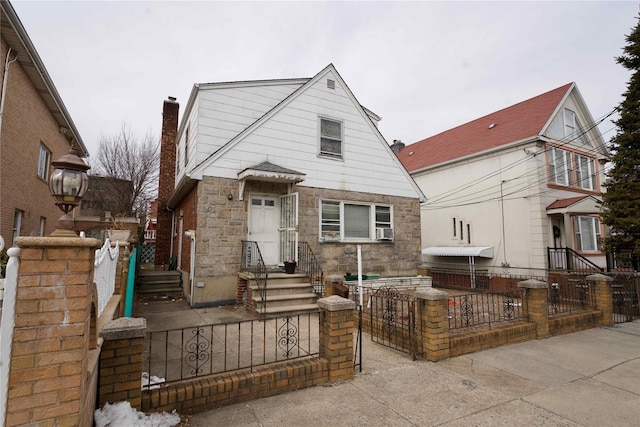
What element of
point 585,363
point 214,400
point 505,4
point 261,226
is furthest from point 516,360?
point 505,4

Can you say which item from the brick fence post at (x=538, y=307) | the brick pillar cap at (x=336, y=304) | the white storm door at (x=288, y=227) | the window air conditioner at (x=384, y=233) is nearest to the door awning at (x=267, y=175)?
the white storm door at (x=288, y=227)

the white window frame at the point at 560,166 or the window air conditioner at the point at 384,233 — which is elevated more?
the white window frame at the point at 560,166

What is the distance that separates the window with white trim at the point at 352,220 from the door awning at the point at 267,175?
170cm

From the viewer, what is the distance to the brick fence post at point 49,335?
77.7 inches

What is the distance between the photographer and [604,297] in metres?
7.96

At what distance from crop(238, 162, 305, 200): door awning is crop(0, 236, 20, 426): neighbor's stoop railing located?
697cm

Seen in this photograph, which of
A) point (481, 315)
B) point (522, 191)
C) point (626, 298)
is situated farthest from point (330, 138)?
point (626, 298)

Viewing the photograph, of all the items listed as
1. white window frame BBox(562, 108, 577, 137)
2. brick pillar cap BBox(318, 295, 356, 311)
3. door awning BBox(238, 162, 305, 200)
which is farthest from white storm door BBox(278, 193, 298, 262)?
white window frame BBox(562, 108, 577, 137)

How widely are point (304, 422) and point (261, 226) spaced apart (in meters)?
7.08

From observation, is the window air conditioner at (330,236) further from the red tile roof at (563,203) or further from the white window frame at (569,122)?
the white window frame at (569,122)

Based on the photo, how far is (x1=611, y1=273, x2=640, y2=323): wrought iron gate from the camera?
8.63 meters

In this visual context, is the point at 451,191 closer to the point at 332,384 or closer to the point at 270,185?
the point at 270,185

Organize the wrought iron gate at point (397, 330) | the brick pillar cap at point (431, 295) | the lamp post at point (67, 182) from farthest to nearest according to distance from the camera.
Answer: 1. the wrought iron gate at point (397, 330)
2. the brick pillar cap at point (431, 295)
3. the lamp post at point (67, 182)

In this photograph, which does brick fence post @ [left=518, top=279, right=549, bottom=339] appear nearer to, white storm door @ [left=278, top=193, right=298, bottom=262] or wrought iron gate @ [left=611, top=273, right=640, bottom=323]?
wrought iron gate @ [left=611, top=273, right=640, bottom=323]
